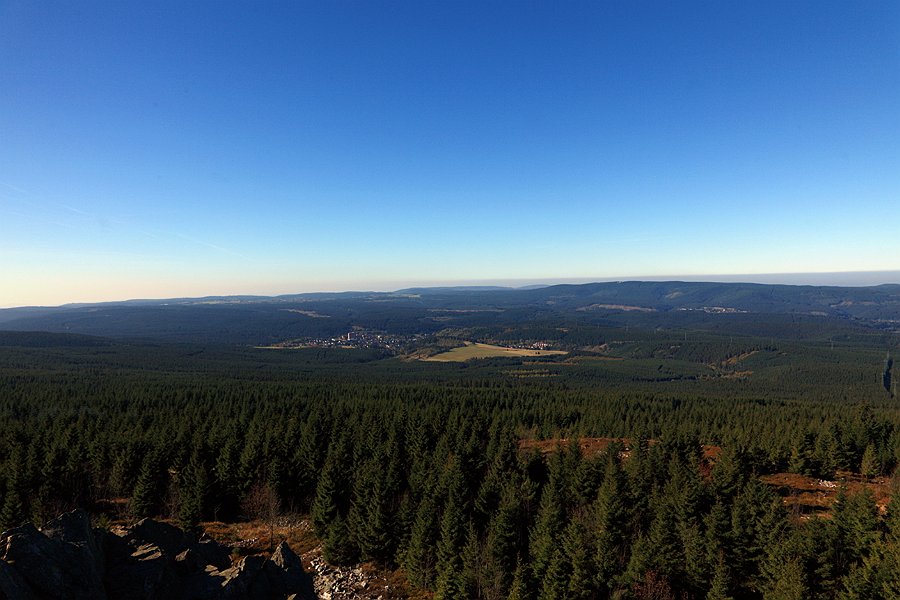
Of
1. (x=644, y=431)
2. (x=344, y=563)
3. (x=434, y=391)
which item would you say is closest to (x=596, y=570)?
(x=344, y=563)

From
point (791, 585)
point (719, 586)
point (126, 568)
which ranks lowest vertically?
point (719, 586)

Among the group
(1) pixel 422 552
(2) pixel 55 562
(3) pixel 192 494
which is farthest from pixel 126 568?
(3) pixel 192 494

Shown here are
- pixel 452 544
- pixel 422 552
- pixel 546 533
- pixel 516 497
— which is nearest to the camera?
pixel 546 533

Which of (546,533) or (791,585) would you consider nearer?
(791,585)

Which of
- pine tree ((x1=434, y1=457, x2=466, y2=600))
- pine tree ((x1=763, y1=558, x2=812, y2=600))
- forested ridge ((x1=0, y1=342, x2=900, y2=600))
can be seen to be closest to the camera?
pine tree ((x1=763, y1=558, x2=812, y2=600))

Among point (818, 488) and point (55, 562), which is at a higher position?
point (55, 562)

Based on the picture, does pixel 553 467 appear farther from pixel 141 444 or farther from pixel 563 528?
pixel 141 444

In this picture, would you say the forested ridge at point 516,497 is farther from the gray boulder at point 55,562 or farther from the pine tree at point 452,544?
the gray boulder at point 55,562

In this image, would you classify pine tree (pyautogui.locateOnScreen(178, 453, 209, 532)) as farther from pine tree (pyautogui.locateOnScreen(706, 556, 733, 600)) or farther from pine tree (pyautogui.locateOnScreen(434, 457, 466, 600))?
pine tree (pyautogui.locateOnScreen(706, 556, 733, 600))

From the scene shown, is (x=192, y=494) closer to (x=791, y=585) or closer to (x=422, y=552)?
(x=422, y=552)

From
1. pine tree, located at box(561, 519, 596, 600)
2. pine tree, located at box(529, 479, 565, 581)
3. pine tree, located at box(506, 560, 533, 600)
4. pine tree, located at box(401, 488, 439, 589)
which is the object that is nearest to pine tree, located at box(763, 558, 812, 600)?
pine tree, located at box(561, 519, 596, 600)
